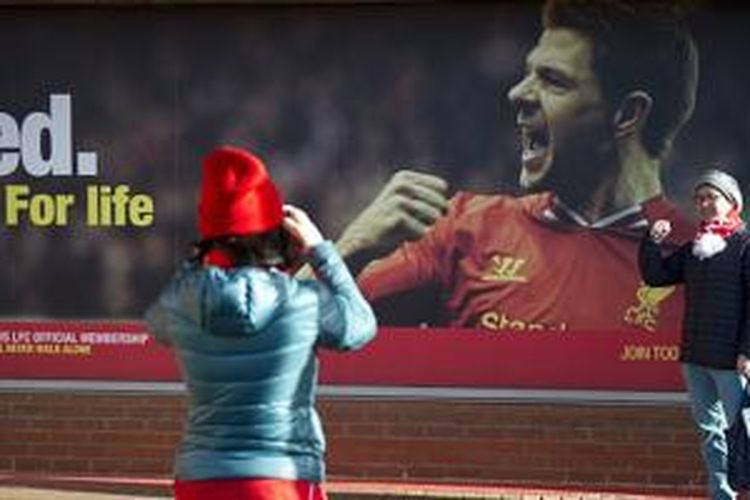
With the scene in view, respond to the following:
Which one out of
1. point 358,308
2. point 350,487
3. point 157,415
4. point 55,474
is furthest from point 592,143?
point 358,308

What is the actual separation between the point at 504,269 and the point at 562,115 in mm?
818

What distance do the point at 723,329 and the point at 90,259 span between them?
324 centimetres

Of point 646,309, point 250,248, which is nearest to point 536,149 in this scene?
point 646,309

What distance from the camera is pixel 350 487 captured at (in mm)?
7688

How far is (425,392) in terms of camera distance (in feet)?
25.2

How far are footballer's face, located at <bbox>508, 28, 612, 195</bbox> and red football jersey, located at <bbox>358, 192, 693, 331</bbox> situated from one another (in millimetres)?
145

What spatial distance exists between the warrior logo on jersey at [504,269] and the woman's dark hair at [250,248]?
4.05m

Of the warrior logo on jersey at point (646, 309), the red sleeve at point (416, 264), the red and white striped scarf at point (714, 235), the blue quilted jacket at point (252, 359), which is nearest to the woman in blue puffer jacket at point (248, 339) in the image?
the blue quilted jacket at point (252, 359)

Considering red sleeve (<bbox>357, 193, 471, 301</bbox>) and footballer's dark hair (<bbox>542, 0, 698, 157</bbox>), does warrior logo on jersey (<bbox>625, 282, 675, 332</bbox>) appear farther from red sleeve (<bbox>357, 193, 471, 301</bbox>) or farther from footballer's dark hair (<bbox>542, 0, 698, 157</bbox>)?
red sleeve (<bbox>357, 193, 471, 301</bbox>)

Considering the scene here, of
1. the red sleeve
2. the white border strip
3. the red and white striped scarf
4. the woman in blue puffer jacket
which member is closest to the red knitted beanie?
the woman in blue puffer jacket

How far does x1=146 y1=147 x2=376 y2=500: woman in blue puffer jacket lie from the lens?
3.52 meters

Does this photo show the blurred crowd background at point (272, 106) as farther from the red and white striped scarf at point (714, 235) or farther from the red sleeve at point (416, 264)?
the red and white striped scarf at point (714, 235)

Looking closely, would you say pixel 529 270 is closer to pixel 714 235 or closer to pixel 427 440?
pixel 427 440

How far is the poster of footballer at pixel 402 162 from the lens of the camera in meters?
7.49
